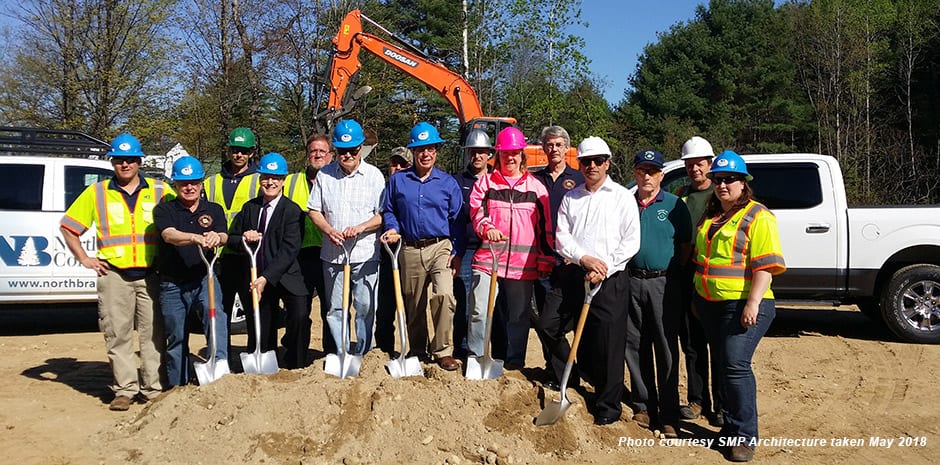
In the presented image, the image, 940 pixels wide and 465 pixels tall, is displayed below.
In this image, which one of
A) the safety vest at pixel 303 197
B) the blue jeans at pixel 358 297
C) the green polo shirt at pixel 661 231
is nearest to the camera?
the green polo shirt at pixel 661 231

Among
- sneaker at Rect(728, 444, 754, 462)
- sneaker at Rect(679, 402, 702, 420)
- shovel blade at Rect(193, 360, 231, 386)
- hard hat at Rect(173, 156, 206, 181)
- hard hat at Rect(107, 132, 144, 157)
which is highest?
hard hat at Rect(107, 132, 144, 157)

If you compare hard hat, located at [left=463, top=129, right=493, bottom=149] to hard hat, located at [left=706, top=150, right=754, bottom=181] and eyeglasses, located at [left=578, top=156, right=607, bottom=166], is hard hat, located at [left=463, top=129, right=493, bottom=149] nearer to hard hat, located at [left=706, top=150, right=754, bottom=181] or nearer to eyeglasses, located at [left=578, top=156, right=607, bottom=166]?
eyeglasses, located at [left=578, top=156, right=607, bottom=166]

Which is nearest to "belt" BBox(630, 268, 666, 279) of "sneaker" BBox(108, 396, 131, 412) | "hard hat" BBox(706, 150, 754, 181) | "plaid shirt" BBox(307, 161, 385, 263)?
"hard hat" BBox(706, 150, 754, 181)

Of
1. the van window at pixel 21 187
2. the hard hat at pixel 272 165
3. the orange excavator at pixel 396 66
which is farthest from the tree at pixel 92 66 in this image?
the hard hat at pixel 272 165

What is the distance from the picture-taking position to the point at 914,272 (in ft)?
24.7

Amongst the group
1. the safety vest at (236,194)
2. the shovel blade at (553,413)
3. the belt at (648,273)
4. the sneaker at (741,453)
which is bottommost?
Answer: the sneaker at (741,453)

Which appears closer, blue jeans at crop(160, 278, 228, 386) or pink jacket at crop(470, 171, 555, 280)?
pink jacket at crop(470, 171, 555, 280)

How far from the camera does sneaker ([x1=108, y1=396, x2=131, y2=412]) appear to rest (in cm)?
541

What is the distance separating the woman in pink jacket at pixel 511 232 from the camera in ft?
16.6

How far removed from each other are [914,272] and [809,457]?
4.01m

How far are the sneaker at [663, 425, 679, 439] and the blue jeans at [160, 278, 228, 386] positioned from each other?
342 cm

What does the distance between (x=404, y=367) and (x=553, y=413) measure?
122 cm

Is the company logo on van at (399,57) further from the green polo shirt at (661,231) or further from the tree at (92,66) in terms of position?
the green polo shirt at (661,231)

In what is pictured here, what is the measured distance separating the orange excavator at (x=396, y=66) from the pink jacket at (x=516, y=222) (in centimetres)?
722
